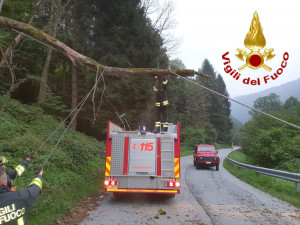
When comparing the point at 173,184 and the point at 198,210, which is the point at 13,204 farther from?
the point at 173,184

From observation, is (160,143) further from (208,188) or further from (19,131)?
(19,131)

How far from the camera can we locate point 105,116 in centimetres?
2031

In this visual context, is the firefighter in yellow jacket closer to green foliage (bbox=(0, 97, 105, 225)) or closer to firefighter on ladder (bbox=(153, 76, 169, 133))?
green foliage (bbox=(0, 97, 105, 225))

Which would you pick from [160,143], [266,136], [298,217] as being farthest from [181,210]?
[266,136]

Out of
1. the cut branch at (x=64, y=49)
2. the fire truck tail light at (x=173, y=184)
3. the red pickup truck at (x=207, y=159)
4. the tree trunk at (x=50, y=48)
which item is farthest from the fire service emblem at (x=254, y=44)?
the red pickup truck at (x=207, y=159)

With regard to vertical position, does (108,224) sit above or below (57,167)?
below

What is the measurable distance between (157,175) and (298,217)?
12.1 feet

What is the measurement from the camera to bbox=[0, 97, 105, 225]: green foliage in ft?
21.1

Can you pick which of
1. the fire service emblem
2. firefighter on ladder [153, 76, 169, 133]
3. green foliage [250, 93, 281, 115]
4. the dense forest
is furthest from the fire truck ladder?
green foliage [250, 93, 281, 115]

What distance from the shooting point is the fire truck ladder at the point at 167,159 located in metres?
→ 7.91

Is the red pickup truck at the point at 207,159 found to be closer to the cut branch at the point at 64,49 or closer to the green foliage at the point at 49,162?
the green foliage at the point at 49,162

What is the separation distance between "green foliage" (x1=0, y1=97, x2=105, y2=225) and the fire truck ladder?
265 centimetres

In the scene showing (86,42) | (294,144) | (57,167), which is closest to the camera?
(57,167)

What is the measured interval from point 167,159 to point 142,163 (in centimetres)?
75
